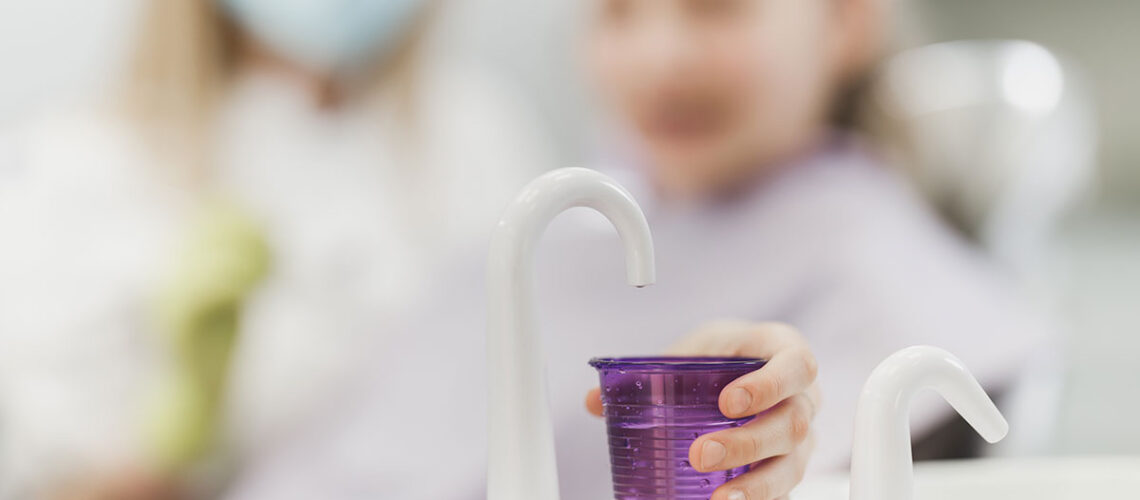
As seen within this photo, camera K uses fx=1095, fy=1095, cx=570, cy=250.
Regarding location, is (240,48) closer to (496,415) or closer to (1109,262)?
(496,415)

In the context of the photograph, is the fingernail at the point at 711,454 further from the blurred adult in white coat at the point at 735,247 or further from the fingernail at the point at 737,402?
the blurred adult in white coat at the point at 735,247

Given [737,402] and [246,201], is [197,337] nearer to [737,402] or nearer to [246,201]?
[246,201]

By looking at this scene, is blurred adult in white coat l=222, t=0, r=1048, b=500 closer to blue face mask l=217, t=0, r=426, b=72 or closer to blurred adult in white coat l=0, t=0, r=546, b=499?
blurred adult in white coat l=0, t=0, r=546, b=499

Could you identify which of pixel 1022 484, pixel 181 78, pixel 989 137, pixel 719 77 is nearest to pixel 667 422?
pixel 1022 484

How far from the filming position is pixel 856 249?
608 millimetres

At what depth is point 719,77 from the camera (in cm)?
62

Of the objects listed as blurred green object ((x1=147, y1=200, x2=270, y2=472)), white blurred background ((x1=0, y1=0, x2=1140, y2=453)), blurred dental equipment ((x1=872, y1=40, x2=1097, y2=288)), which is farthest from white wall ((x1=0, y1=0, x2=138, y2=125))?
blurred dental equipment ((x1=872, y1=40, x2=1097, y2=288))

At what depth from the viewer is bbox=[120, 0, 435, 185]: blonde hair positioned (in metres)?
0.93

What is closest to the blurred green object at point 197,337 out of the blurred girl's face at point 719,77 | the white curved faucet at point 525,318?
the blurred girl's face at point 719,77

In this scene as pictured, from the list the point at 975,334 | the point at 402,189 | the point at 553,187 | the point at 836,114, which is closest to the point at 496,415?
the point at 553,187

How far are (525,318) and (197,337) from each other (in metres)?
0.66

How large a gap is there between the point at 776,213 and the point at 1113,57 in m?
0.75

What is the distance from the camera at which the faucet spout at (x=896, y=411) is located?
0.85ft

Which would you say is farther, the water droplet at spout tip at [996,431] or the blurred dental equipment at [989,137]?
the blurred dental equipment at [989,137]
